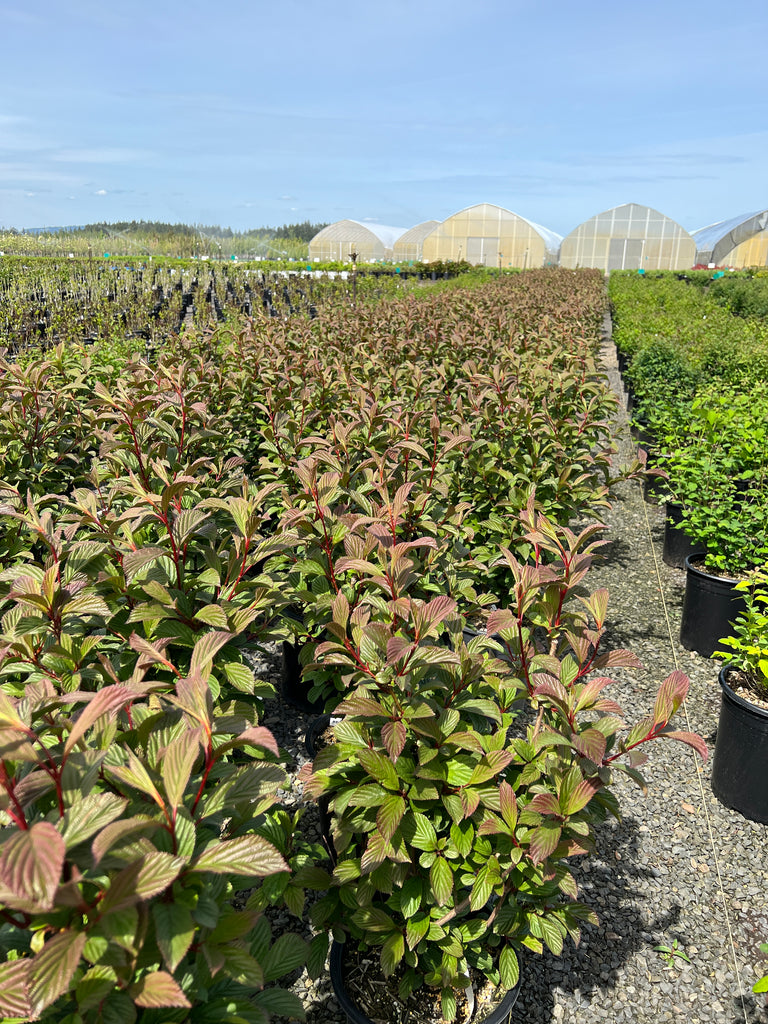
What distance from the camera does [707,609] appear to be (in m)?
3.79

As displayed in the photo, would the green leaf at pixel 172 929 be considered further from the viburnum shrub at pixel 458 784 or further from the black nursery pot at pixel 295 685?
the black nursery pot at pixel 295 685

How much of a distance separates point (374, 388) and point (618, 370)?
1043 centimetres

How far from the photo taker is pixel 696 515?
152 inches

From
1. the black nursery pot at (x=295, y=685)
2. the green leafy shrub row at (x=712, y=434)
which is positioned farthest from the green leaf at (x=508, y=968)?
the green leafy shrub row at (x=712, y=434)

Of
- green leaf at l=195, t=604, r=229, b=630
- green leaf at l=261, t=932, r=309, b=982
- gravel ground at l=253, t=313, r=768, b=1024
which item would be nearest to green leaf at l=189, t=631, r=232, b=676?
green leaf at l=195, t=604, r=229, b=630

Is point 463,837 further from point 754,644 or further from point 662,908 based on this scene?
point 754,644

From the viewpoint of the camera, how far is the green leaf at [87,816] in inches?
32.4

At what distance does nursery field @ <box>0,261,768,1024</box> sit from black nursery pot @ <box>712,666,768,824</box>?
0.09 meters

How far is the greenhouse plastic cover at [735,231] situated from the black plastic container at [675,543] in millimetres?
48641

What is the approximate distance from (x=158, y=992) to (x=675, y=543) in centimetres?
489

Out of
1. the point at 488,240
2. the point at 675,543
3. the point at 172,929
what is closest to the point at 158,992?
the point at 172,929

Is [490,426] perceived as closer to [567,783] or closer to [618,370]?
[567,783]

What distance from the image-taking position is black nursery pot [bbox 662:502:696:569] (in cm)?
491

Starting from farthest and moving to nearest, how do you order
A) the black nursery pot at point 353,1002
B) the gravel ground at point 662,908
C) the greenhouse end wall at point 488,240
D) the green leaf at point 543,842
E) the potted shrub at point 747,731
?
the greenhouse end wall at point 488,240 < the potted shrub at point 747,731 < the gravel ground at point 662,908 < the black nursery pot at point 353,1002 < the green leaf at point 543,842
